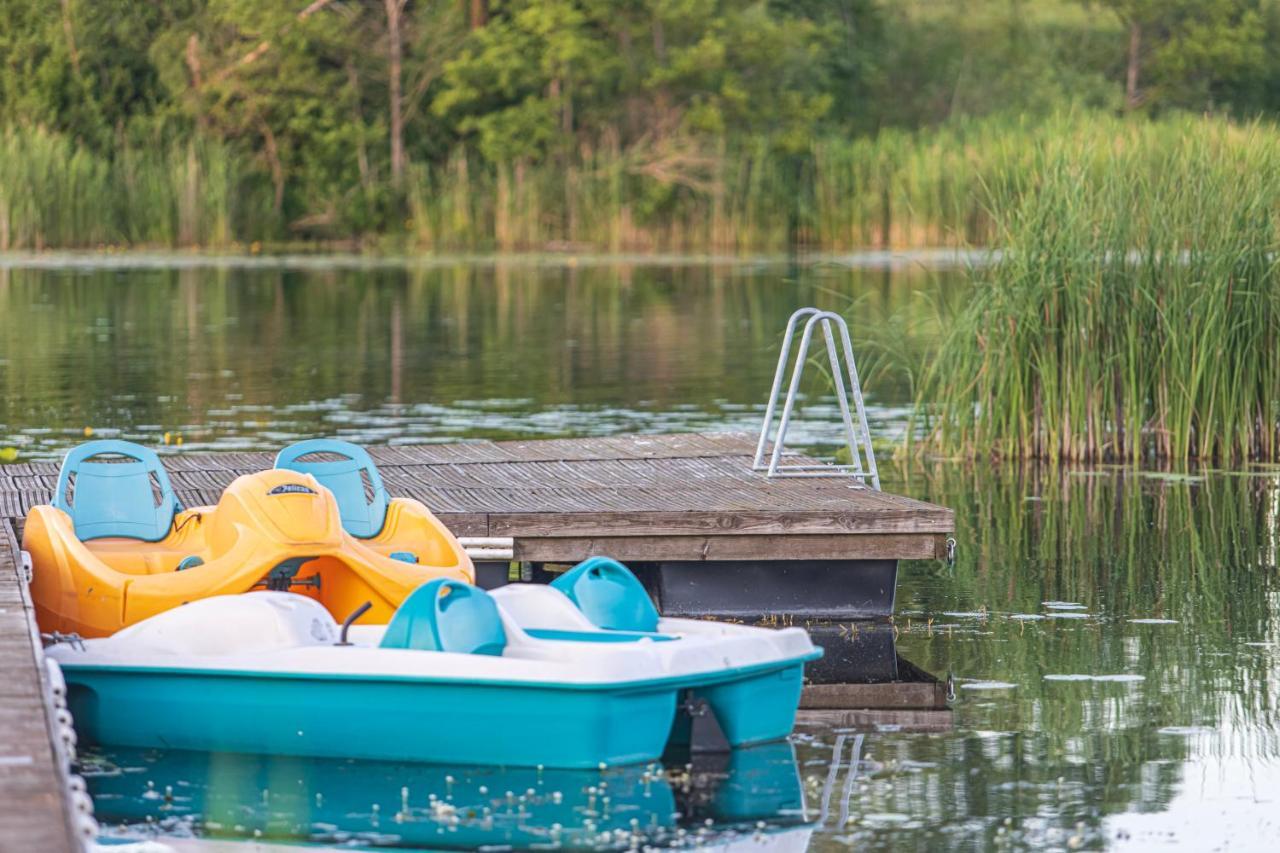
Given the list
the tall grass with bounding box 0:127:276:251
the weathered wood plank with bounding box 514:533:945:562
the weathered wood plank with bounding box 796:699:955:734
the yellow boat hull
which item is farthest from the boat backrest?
the tall grass with bounding box 0:127:276:251

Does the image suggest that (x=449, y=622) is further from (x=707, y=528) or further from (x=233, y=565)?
(x=707, y=528)

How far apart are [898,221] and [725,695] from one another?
32167 mm

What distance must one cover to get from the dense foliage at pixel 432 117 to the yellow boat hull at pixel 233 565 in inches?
1258

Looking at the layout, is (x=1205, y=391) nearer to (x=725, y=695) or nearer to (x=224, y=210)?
(x=725, y=695)

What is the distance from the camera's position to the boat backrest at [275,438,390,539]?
28.8 feet

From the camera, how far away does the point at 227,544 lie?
26.7ft

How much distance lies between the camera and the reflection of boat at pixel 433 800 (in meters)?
6.29

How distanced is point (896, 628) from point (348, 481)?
2.33 m

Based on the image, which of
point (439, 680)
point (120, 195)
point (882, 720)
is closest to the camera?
point (439, 680)

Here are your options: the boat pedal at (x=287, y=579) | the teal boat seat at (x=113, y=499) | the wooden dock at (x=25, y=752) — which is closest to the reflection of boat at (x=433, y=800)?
the wooden dock at (x=25, y=752)

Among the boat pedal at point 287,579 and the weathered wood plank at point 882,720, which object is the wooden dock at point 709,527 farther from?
the weathered wood plank at point 882,720

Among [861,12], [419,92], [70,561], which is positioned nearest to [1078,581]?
[70,561]

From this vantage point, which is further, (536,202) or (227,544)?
(536,202)

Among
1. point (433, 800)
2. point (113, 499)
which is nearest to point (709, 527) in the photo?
point (113, 499)
